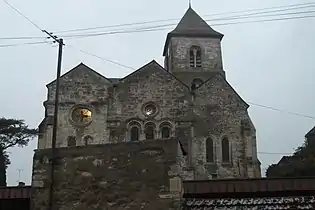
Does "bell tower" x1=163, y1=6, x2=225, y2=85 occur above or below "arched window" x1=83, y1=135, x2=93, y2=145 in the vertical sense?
above

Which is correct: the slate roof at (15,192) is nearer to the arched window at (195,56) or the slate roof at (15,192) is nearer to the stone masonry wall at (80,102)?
the stone masonry wall at (80,102)

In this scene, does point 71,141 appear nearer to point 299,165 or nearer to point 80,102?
point 80,102

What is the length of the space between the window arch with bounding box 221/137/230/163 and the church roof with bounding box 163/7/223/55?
43.6 ft

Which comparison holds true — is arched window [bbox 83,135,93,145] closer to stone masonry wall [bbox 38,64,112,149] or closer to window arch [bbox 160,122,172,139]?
stone masonry wall [bbox 38,64,112,149]

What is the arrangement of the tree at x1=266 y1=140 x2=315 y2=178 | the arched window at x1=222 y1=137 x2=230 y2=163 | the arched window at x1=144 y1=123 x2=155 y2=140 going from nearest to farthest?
the tree at x1=266 y1=140 x2=315 y2=178, the arched window at x1=222 y1=137 x2=230 y2=163, the arched window at x1=144 y1=123 x2=155 y2=140

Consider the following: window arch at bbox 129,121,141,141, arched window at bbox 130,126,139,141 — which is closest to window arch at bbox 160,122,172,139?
window arch at bbox 129,121,141,141

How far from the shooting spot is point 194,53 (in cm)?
4572

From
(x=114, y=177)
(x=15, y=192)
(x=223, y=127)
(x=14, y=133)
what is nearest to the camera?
(x=114, y=177)

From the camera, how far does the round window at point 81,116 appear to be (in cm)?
3612

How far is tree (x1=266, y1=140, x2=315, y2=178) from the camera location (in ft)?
116

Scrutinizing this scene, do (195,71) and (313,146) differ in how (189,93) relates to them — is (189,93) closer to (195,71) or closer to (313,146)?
(195,71)

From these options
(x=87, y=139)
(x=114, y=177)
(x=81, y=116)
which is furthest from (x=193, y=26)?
(x=114, y=177)

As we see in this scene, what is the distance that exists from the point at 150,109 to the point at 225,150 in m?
6.14

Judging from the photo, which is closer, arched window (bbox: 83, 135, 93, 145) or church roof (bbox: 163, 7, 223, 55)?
arched window (bbox: 83, 135, 93, 145)
